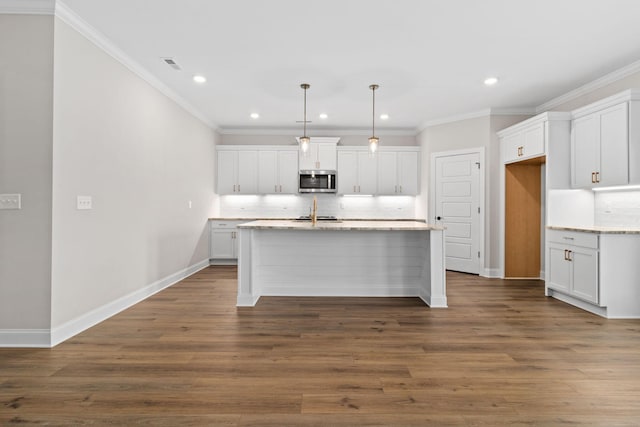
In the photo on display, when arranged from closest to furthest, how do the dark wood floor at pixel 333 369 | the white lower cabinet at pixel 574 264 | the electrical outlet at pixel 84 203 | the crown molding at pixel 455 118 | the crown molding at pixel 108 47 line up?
the dark wood floor at pixel 333 369 → the crown molding at pixel 108 47 → the electrical outlet at pixel 84 203 → the white lower cabinet at pixel 574 264 → the crown molding at pixel 455 118

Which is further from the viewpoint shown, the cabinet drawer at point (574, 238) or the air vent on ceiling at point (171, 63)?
the air vent on ceiling at point (171, 63)

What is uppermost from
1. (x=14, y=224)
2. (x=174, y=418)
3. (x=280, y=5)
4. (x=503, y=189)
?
(x=280, y=5)

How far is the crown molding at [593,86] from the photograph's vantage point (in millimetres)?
3907

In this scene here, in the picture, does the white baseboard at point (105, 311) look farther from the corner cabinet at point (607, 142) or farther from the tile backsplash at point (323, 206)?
the corner cabinet at point (607, 142)

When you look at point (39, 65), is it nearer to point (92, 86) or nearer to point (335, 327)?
point (92, 86)

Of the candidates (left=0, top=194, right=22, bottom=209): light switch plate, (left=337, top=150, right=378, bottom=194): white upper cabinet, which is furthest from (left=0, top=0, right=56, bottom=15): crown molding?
(left=337, top=150, right=378, bottom=194): white upper cabinet

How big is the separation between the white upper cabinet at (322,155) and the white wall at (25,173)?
454cm

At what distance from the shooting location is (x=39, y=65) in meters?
2.71

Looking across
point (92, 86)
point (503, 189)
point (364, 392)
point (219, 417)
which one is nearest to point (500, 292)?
point (503, 189)

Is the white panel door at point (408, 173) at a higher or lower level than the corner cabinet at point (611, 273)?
higher

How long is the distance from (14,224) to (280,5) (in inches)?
108

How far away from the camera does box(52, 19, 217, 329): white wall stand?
283 cm

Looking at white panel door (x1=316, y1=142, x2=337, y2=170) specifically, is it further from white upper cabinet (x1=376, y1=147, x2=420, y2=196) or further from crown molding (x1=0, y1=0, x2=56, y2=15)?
crown molding (x1=0, y1=0, x2=56, y2=15)

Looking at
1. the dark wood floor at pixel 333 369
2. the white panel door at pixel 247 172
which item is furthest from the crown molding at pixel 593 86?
the white panel door at pixel 247 172
